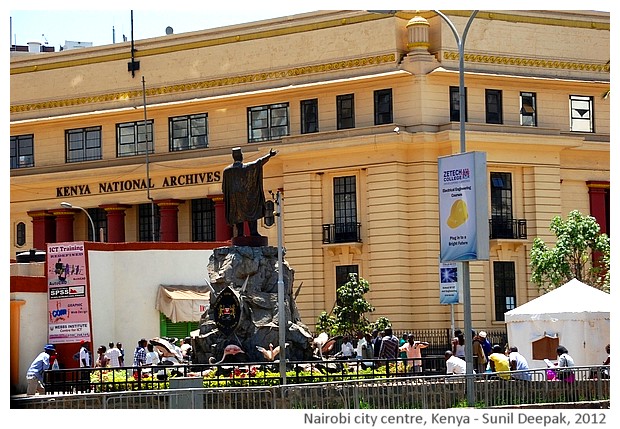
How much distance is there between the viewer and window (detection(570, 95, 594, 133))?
59750mm

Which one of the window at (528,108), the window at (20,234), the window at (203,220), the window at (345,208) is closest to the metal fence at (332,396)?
the window at (345,208)

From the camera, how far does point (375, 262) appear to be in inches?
2222

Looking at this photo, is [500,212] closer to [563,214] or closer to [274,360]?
[563,214]

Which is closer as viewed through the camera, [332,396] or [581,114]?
[332,396]

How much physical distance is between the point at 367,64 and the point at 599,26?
1022 cm

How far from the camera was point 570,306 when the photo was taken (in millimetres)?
35938

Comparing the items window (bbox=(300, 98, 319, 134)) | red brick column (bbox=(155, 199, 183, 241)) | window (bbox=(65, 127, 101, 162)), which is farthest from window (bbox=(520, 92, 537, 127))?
window (bbox=(65, 127, 101, 162))

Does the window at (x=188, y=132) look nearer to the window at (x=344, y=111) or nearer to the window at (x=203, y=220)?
the window at (x=203, y=220)

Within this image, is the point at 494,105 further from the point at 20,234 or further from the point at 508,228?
the point at 20,234

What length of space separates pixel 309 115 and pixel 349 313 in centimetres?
1007

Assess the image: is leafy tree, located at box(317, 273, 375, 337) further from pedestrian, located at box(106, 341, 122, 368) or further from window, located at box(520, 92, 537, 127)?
pedestrian, located at box(106, 341, 122, 368)

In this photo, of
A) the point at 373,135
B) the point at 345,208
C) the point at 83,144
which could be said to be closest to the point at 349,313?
the point at 345,208

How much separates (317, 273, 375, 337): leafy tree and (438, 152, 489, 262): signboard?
80.1ft
